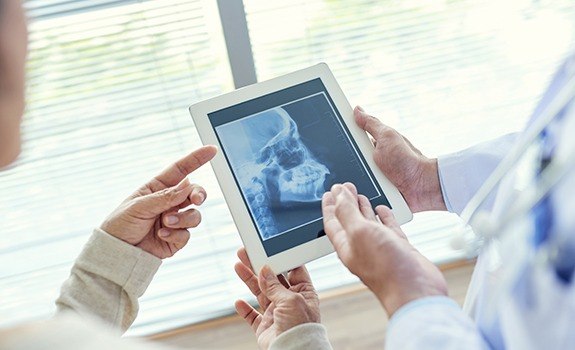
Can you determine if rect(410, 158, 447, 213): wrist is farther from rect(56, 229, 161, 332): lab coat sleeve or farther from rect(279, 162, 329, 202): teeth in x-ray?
rect(56, 229, 161, 332): lab coat sleeve

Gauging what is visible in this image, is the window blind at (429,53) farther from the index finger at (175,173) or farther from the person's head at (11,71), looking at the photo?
the person's head at (11,71)

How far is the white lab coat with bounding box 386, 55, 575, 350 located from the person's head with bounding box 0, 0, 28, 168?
470mm

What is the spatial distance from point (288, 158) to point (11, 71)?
1.90 feet

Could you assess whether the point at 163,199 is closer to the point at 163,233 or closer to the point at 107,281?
the point at 163,233

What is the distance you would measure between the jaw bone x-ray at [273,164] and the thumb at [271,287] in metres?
0.09

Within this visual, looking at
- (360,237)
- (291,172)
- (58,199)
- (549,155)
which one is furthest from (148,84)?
(549,155)

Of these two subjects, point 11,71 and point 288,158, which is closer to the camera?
point 11,71

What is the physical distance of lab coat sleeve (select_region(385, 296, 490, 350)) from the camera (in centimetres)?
69

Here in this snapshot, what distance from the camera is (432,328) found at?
703mm

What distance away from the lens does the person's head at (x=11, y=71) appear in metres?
0.64

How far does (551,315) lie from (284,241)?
50 centimetres

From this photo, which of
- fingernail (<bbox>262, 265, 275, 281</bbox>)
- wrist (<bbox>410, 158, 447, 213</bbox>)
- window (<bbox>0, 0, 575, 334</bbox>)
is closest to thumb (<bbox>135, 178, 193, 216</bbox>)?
fingernail (<bbox>262, 265, 275, 281</bbox>)

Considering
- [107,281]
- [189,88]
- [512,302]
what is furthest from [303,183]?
[189,88]

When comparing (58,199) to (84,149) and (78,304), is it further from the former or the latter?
(78,304)
